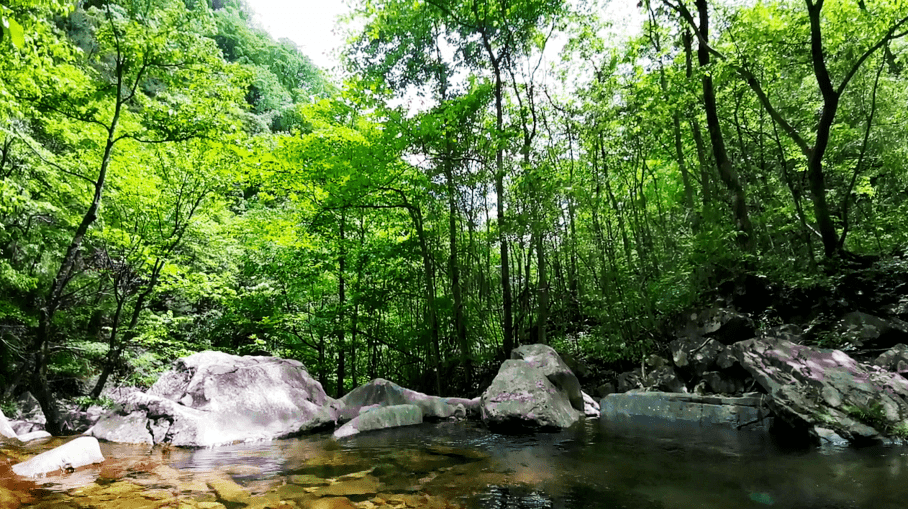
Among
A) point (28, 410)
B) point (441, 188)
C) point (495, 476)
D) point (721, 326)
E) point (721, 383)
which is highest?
point (441, 188)

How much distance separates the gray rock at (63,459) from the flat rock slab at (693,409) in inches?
276

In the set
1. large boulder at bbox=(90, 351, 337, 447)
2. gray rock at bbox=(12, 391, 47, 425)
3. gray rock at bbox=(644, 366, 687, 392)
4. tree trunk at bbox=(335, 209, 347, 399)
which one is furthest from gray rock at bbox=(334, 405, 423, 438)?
gray rock at bbox=(12, 391, 47, 425)

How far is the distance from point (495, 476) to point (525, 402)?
9.29 ft

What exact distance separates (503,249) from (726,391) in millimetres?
4820

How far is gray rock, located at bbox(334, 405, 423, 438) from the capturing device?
684 cm

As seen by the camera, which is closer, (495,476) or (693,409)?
(495,476)

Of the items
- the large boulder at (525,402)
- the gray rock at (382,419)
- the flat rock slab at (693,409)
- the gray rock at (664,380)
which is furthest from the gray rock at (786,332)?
the gray rock at (382,419)

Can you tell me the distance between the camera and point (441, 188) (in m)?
10.5

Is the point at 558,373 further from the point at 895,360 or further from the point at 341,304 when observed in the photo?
the point at 341,304

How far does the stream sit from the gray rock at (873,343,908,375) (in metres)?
1.78

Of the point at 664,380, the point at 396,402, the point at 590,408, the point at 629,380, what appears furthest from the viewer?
the point at 629,380

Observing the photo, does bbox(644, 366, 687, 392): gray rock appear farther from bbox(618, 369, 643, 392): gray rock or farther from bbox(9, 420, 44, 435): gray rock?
bbox(9, 420, 44, 435): gray rock

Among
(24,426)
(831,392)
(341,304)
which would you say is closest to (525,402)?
(831,392)

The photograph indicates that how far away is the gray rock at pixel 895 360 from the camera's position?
5.54 meters
